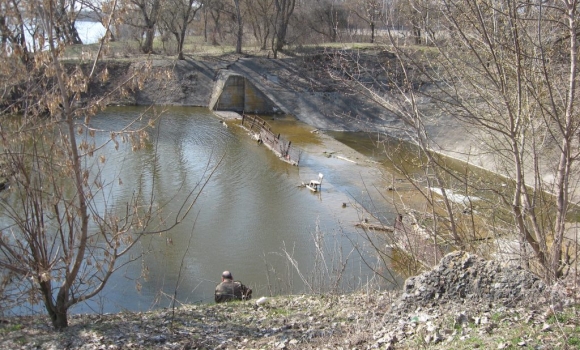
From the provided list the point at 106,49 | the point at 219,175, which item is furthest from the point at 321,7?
the point at 106,49

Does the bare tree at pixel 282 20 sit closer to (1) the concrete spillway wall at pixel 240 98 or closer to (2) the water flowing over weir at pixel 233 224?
(1) the concrete spillway wall at pixel 240 98

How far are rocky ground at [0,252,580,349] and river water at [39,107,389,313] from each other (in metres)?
0.80

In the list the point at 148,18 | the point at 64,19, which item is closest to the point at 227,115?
the point at 148,18

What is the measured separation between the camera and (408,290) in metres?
6.28

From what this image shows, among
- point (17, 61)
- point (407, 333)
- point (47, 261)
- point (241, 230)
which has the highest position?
point (17, 61)

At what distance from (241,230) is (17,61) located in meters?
9.72

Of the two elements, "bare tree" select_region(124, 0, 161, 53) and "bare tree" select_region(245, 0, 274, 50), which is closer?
"bare tree" select_region(124, 0, 161, 53)

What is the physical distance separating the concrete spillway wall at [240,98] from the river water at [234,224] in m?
6.38

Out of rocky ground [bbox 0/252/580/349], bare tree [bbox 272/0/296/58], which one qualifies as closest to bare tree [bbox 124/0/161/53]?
bare tree [bbox 272/0/296/58]

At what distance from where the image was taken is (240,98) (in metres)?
34.4

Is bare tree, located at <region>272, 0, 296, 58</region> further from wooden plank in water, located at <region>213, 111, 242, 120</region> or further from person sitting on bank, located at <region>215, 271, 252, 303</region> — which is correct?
person sitting on bank, located at <region>215, 271, 252, 303</region>

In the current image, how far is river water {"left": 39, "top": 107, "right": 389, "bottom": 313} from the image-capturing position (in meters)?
11.7

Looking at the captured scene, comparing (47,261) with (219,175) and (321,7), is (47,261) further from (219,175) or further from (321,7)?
(321,7)

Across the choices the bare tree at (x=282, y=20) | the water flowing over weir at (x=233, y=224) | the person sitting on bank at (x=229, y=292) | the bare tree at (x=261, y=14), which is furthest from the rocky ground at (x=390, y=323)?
the bare tree at (x=261, y=14)
